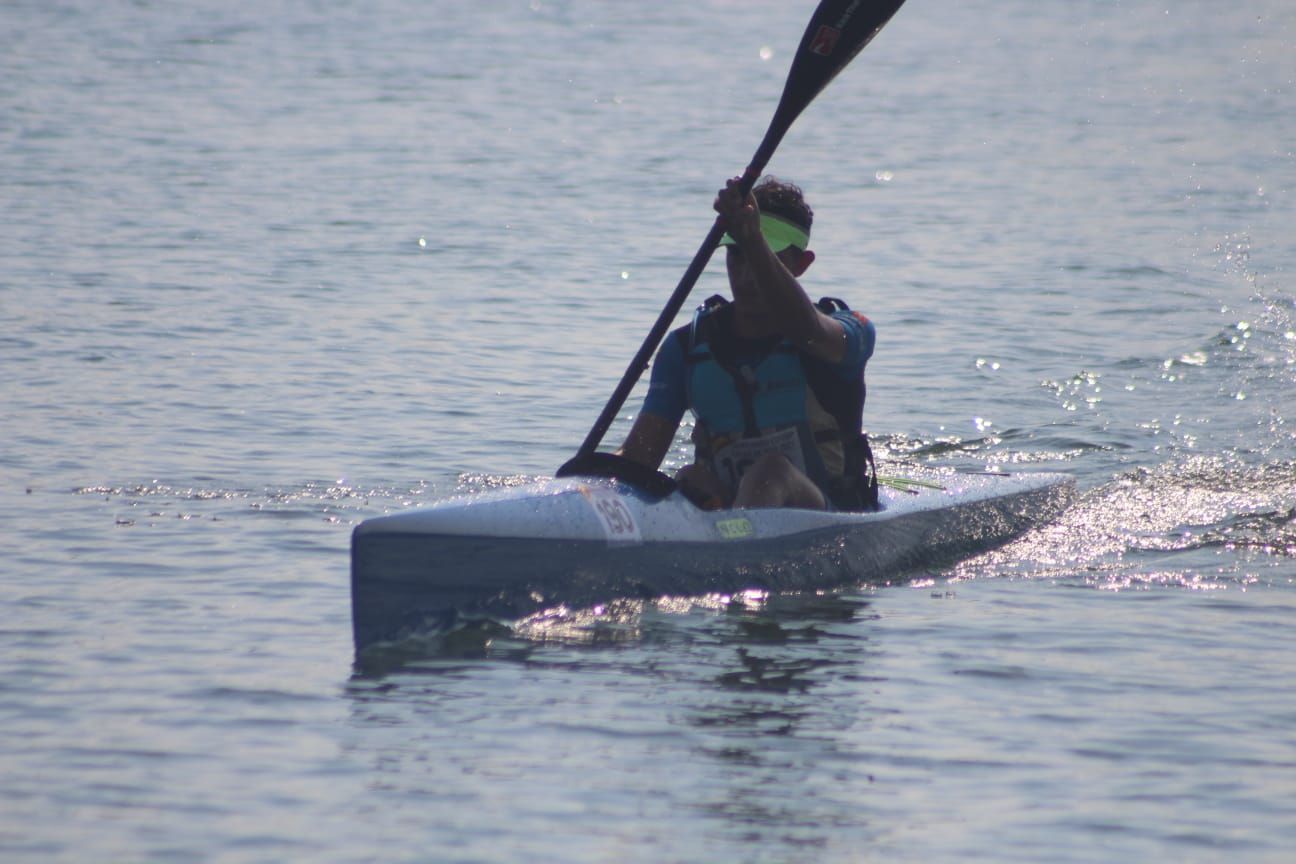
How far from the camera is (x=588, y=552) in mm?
5559

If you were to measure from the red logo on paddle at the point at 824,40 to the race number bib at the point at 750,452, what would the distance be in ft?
5.05

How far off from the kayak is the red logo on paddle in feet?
5.17

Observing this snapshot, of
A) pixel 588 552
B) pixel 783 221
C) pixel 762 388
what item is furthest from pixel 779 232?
pixel 588 552

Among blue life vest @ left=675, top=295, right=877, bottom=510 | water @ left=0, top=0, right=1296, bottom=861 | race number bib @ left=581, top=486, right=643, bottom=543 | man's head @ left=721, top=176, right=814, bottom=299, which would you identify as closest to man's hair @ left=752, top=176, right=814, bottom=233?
man's head @ left=721, top=176, right=814, bottom=299

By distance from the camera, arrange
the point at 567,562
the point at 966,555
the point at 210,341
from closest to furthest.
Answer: the point at 567,562 → the point at 966,555 → the point at 210,341

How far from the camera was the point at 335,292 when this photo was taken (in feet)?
39.9

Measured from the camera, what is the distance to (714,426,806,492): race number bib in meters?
6.07

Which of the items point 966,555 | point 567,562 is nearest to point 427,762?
point 567,562

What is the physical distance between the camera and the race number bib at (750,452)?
6.07 m

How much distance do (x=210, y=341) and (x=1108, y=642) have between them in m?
6.01

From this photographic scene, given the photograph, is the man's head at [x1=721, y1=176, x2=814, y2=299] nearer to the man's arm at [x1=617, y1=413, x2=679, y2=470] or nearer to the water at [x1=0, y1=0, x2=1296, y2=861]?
the man's arm at [x1=617, y1=413, x2=679, y2=470]

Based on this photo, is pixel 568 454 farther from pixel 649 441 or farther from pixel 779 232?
pixel 779 232

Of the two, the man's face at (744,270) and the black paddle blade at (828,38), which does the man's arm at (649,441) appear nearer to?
the man's face at (744,270)

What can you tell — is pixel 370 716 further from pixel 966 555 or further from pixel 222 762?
Answer: pixel 966 555
